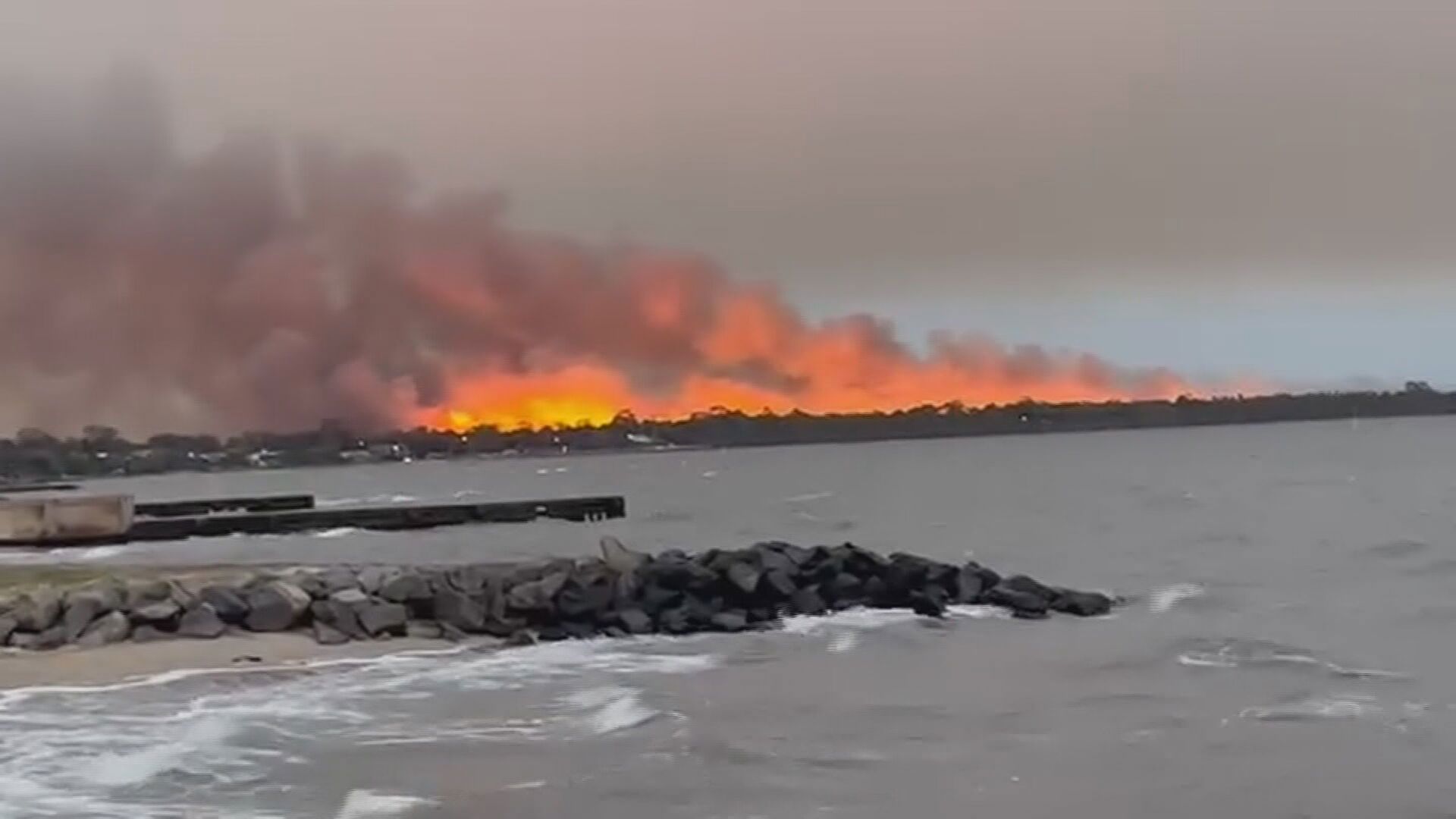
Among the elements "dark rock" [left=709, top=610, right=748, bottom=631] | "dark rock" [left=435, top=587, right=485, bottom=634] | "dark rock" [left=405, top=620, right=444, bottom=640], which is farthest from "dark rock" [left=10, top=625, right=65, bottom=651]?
"dark rock" [left=709, top=610, right=748, bottom=631]

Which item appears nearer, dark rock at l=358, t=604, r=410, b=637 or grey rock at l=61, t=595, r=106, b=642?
grey rock at l=61, t=595, r=106, b=642

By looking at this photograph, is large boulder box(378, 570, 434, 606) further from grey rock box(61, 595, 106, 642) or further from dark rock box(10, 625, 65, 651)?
dark rock box(10, 625, 65, 651)

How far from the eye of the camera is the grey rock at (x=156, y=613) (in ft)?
69.4

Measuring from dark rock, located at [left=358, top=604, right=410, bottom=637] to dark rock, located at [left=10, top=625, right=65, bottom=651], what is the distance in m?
3.38

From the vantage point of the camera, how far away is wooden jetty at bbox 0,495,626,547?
4072 centimetres

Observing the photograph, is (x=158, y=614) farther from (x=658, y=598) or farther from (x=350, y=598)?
(x=658, y=598)

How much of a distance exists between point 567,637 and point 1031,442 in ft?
576

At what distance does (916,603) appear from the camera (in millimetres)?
25578

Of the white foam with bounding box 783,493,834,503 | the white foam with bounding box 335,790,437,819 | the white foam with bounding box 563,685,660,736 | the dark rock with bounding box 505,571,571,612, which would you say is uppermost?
A: the dark rock with bounding box 505,571,571,612

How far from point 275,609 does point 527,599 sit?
3196mm

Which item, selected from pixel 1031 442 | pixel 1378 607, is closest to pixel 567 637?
pixel 1378 607

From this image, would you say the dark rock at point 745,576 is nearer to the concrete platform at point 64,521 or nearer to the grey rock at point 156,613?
the grey rock at point 156,613

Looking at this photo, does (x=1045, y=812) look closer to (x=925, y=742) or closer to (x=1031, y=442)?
(x=925, y=742)

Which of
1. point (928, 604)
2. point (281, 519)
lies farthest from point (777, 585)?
point (281, 519)
